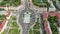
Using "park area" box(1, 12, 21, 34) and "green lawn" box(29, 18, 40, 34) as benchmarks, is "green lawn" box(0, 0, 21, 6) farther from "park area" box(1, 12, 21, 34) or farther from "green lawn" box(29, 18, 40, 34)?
"green lawn" box(29, 18, 40, 34)

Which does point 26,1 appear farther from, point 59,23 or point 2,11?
point 59,23

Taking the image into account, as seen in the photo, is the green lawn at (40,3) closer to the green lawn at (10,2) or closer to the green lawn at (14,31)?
the green lawn at (10,2)

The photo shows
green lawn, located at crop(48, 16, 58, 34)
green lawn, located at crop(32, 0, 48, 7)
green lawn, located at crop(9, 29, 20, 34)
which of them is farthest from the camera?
green lawn, located at crop(32, 0, 48, 7)

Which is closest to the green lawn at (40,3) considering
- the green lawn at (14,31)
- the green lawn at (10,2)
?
the green lawn at (10,2)

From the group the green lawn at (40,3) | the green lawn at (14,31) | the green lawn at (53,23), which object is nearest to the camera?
the green lawn at (14,31)

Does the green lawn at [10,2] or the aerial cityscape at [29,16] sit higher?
the green lawn at [10,2]

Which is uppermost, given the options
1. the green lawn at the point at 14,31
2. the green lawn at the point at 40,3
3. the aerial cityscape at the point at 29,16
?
the green lawn at the point at 40,3

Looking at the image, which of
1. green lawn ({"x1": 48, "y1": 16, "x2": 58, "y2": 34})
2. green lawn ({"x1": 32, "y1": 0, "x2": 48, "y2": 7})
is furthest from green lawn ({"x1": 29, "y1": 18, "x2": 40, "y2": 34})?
green lawn ({"x1": 32, "y1": 0, "x2": 48, "y2": 7})

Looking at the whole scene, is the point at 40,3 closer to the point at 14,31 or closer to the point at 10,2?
the point at 10,2

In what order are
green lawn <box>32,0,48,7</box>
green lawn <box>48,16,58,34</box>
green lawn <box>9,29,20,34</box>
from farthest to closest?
green lawn <box>32,0,48,7</box>, green lawn <box>48,16,58,34</box>, green lawn <box>9,29,20,34</box>

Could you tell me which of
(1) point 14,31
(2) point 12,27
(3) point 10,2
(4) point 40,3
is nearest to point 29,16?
(2) point 12,27
